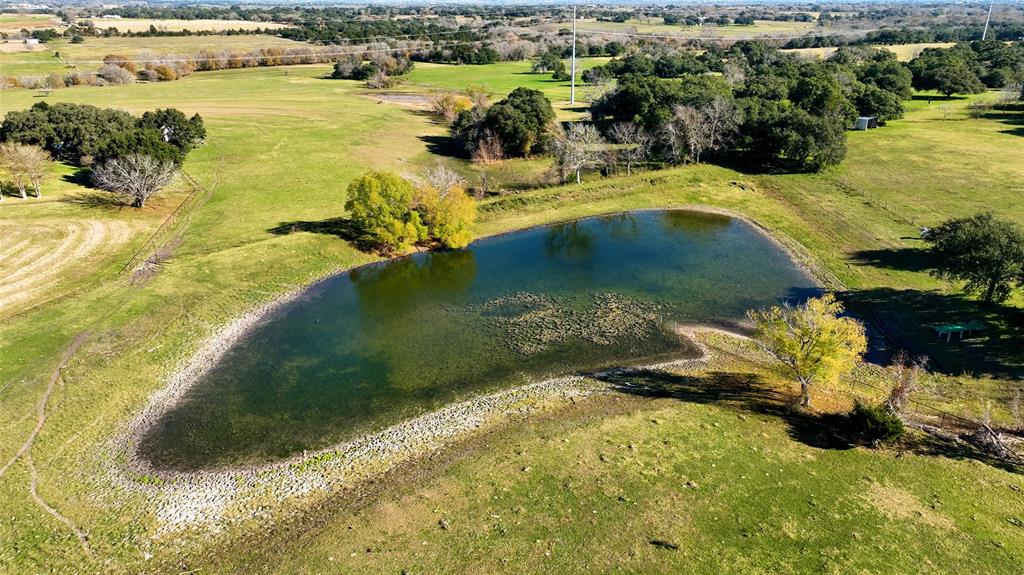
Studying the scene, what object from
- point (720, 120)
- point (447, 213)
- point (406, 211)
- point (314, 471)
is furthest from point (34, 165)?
point (720, 120)

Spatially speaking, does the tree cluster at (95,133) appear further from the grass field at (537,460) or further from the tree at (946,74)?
the tree at (946,74)

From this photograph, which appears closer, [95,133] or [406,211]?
[406,211]

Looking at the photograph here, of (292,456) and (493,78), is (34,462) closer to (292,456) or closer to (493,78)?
(292,456)

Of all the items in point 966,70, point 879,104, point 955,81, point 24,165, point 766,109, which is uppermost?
point 966,70

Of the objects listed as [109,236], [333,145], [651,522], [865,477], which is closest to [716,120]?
[333,145]

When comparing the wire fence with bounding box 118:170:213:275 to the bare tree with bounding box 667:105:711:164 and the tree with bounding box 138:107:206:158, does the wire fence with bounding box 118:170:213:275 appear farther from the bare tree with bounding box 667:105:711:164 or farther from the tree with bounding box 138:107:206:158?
the bare tree with bounding box 667:105:711:164

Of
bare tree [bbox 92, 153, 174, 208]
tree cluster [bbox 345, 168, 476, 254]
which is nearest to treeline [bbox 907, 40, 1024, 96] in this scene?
tree cluster [bbox 345, 168, 476, 254]

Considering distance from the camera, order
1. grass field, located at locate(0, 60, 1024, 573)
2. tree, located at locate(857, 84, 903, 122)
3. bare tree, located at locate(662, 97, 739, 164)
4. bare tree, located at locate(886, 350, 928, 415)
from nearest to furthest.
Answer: grass field, located at locate(0, 60, 1024, 573) < bare tree, located at locate(886, 350, 928, 415) < bare tree, located at locate(662, 97, 739, 164) < tree, located at locate(857, 84, 903, 122)
